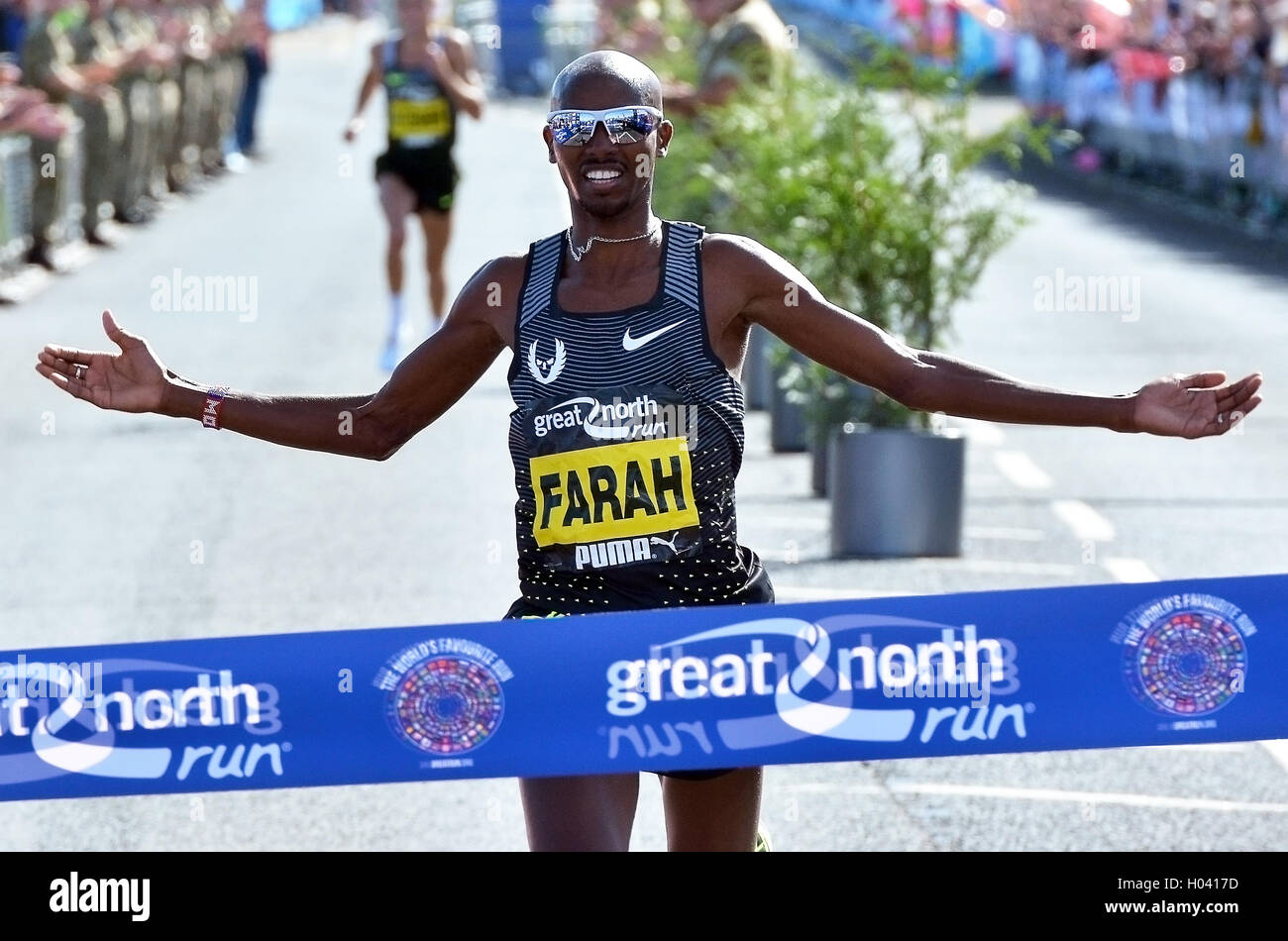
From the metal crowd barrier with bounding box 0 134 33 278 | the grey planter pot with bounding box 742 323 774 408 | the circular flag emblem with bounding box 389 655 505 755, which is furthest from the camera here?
the metal crowd barrier with bounding box 0 134 33 278

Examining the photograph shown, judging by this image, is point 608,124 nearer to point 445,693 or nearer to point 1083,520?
point 445,693

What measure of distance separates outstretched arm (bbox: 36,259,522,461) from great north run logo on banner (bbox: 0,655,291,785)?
26.5 inches

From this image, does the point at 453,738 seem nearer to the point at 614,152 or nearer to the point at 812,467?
the point at 614,152

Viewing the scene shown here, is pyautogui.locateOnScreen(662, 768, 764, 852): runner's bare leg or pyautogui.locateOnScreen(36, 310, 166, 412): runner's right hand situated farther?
pyautogui.locateOnScreen(36, 310, 166, 412): runner's right hand

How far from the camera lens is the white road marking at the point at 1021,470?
12.8 metres

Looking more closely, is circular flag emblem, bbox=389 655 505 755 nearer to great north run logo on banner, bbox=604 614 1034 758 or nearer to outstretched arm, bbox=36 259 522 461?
great north run logo on banner, bbox=604 614 1034 758

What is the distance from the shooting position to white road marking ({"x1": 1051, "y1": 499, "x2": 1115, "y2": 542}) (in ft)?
36.9

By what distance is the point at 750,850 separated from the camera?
4.63 meters

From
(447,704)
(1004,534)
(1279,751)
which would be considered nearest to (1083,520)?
(1004,534)

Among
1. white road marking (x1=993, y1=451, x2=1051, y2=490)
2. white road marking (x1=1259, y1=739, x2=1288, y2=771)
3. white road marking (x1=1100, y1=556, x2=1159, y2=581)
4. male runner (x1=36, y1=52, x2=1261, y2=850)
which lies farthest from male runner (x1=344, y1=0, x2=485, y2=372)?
male runner (x1=36, y1=52, x2=1261, y2=850)

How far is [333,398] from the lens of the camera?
497 centimetres

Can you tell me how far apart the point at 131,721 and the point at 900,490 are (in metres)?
Answer: 6.58

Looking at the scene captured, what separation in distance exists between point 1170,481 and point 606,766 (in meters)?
8.96

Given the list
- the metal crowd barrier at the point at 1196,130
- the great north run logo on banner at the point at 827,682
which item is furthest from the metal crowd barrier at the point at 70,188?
the great north run logo on banner at the point at 827,682
